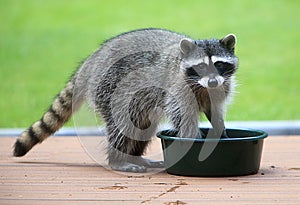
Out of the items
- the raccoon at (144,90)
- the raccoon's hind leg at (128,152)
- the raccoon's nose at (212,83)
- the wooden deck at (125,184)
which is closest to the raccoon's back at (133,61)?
the raccoon at (144,90)

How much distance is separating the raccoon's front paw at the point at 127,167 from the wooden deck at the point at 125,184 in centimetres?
8

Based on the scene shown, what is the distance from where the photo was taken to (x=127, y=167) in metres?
5.13

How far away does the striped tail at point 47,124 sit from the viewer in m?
5.43

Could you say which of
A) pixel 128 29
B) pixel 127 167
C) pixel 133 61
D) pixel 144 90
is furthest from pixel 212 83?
pixel 128 29

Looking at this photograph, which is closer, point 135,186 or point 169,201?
point 169,201

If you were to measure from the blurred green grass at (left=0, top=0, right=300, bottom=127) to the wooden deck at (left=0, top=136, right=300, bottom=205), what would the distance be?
2.54 meters

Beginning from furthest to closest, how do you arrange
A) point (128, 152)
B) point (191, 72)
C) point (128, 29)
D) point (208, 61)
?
point (128, 29), point (128, 152), point (191, 72), point (208, 61)

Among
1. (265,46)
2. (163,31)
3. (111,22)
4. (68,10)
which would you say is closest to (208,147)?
(163,31)

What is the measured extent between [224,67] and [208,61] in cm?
13

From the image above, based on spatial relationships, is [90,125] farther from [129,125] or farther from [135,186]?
[135,186]

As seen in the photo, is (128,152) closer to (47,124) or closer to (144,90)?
(144,90)

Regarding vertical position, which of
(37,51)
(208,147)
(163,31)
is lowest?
(37,51)

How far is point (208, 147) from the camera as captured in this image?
460 centimetres

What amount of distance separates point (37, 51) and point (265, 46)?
3.12m
